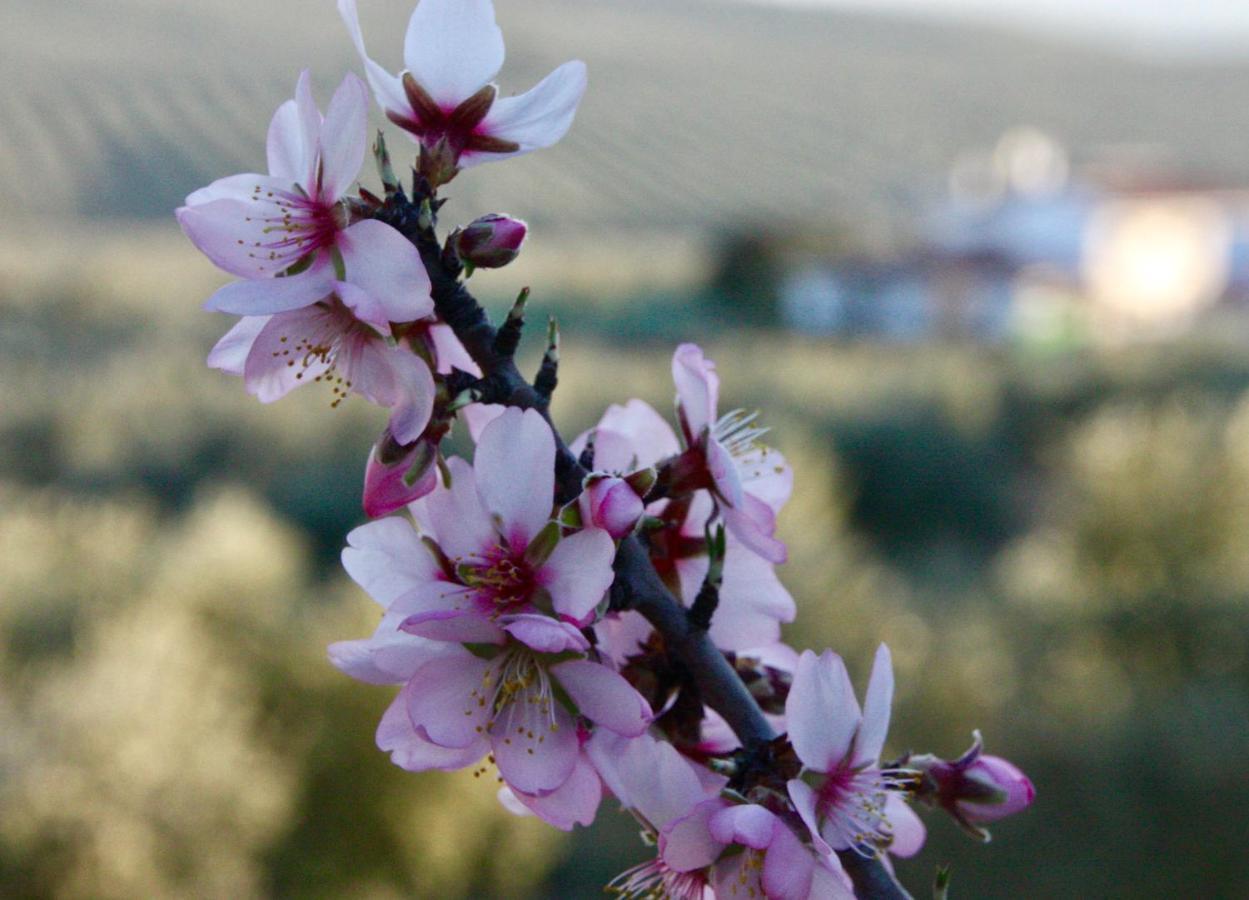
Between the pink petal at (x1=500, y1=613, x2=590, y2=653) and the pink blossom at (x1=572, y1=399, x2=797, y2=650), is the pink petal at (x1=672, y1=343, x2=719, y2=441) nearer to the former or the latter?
the pink blossom at (x1=572, y1=399, x2=797, y2=650)

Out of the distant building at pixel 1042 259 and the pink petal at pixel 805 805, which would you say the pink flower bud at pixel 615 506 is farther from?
the distant building at pixel 1042 259

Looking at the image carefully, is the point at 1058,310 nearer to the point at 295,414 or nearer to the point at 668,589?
the point at 295,414

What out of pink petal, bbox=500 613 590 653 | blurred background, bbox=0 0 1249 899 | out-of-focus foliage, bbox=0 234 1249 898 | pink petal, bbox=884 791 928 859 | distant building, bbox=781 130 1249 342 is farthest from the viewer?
distant building, bbox=781 130 1249 342

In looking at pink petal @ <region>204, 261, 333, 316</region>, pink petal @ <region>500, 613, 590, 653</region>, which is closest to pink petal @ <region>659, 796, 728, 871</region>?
pink petal @ <region>500, 613, 590, 653</region>

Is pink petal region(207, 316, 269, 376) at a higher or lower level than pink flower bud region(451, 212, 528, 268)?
lower

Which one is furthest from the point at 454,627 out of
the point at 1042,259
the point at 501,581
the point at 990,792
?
the point at 1042,259

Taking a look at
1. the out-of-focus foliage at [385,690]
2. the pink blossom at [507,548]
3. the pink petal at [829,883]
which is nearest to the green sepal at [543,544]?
the pink blossom at [507,548]

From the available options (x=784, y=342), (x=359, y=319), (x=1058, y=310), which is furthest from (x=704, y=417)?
(x=1058, y=310)
